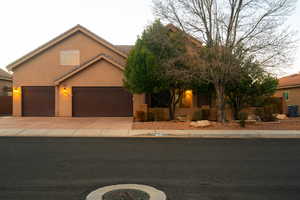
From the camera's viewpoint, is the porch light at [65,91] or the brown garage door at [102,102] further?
the brown garage door at [102,102]

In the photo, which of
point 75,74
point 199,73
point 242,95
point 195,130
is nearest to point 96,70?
point 75,74

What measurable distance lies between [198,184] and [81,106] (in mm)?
17042

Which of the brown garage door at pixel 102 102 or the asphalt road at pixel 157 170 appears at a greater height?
the brown garage door at pixel 102 102

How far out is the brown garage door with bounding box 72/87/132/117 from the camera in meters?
20.6

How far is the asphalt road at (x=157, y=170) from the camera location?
192 inches

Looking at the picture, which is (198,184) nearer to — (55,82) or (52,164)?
(52,164)

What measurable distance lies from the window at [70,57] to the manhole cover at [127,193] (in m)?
18.5

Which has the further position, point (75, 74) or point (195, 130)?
point (75, 74)

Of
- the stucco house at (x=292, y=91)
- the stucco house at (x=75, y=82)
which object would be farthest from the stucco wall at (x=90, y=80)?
the stucco house at (x=292, y=91)

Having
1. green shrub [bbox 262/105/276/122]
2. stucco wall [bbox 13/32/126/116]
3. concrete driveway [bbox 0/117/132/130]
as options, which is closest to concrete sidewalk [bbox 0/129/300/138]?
concrete driveway [bbox 0/117/132/130]

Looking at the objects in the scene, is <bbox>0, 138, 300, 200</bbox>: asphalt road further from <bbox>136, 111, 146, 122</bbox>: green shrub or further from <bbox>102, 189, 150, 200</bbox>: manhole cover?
<bbox>136, 111, 146, 122</bbox>: green shrub

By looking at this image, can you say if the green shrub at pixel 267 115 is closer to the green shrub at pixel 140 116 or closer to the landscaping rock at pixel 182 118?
the landscaping rock at pixel 182 118

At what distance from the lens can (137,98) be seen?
799 inches

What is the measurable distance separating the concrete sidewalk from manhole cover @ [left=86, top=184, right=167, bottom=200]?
746 centimetres
